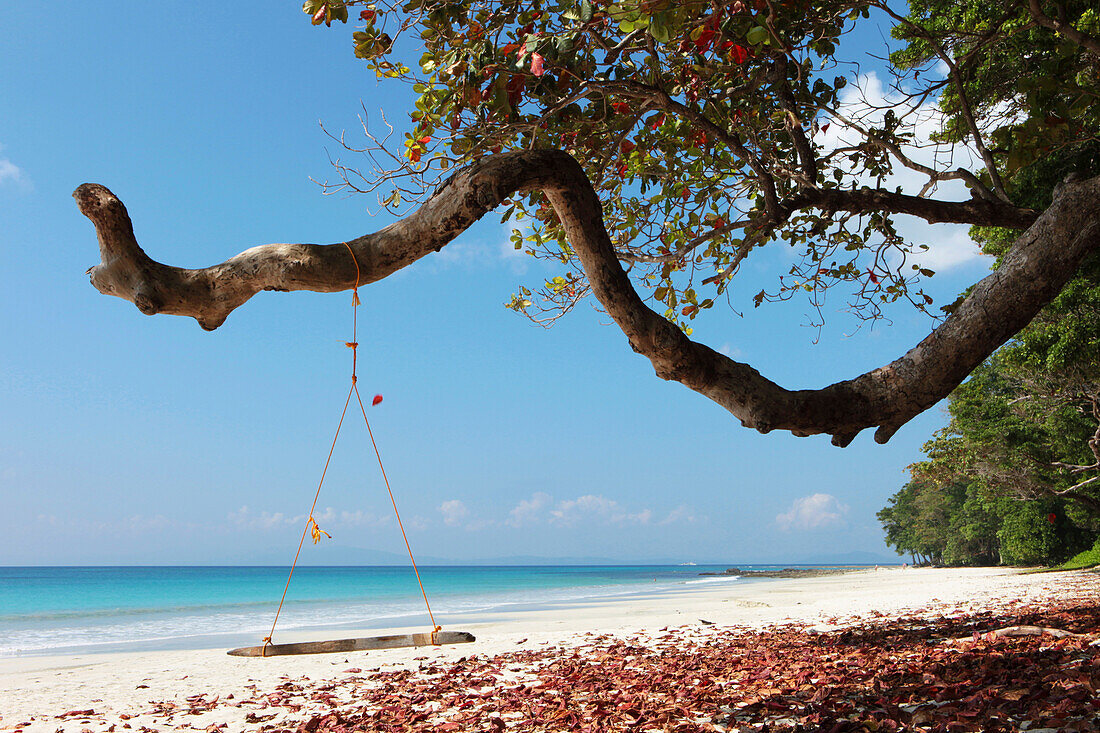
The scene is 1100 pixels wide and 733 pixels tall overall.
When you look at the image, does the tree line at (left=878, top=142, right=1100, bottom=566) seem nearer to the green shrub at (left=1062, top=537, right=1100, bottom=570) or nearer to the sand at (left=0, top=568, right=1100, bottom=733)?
the green shrub at (left=1062, top=537, right=1100, bottom=570)

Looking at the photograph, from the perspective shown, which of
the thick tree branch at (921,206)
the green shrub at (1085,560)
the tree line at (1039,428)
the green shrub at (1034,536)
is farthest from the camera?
the green shrub at (1034,536)

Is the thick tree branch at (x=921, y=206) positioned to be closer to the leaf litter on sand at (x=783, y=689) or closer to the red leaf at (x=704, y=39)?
the red leaf at (x=704, y=39)

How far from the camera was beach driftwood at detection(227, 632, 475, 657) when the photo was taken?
17.0 feet

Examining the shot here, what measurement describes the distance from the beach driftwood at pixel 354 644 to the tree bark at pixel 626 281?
307cm

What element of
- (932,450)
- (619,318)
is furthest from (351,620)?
(619,318)

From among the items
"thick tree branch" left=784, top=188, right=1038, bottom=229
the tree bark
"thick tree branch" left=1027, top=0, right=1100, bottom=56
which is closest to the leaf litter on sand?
the tree bark

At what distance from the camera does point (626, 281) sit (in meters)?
3.04

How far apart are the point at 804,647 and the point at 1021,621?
71.3 inches

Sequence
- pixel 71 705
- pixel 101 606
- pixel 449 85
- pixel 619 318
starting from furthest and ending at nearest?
1. pixel 101 606
2. pixel 71 705
3. pixel 449 85
4. pixel 619 318

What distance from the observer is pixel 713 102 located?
507 cm

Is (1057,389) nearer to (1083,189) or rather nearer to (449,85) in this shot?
(1083,189)

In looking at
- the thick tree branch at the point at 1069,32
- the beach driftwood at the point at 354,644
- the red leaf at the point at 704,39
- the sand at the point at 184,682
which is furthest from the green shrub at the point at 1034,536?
the red leaf at the point at 704,39

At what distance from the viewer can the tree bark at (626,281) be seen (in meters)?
2.63

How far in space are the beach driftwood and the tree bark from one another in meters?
3.07
